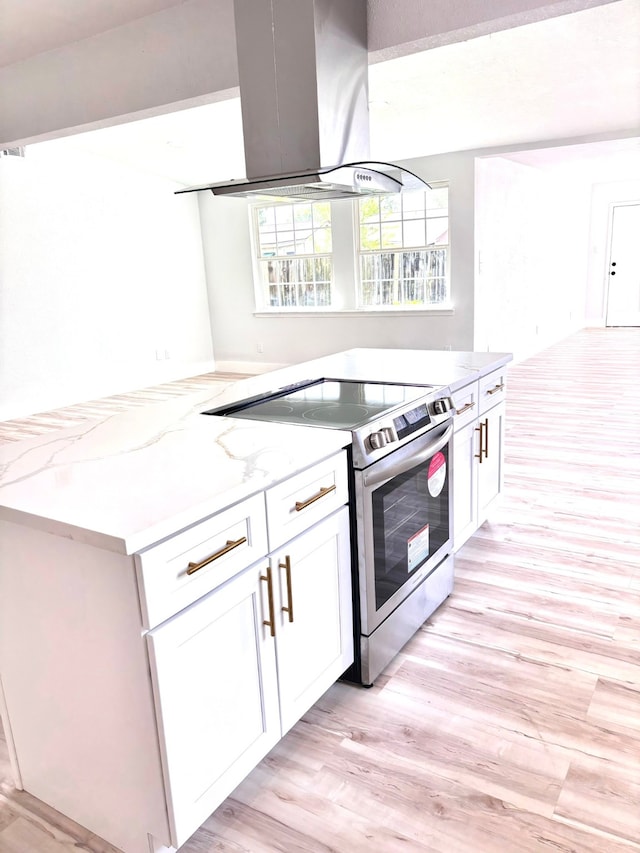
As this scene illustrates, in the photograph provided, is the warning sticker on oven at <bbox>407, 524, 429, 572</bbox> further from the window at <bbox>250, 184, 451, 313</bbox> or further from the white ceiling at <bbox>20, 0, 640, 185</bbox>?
the window at <bbox>250, 184, 451, 313</bbox>

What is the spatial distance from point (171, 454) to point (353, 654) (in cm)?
88

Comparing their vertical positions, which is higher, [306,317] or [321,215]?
[321,215]

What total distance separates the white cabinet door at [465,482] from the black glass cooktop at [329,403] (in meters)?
0.37

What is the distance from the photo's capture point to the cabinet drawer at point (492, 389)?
9.34ft

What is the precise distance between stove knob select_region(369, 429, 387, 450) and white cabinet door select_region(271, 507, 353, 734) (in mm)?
204

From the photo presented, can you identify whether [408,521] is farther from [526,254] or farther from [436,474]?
[526,254]

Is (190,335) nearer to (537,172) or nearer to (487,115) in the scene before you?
(487,115)

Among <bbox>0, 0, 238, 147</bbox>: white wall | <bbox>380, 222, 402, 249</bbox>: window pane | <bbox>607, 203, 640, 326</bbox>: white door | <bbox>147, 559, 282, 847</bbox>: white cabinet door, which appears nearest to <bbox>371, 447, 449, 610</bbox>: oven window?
<bbox>147, 559, 282, 847</bbox>: white cabinet door

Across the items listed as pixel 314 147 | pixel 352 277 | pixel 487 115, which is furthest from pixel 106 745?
pixel 352 277

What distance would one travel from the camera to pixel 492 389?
2.96 meters

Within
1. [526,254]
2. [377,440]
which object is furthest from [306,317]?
[377,440]

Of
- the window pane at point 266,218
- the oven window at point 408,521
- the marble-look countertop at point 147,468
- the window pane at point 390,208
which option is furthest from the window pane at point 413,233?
the oven window at point 408,521

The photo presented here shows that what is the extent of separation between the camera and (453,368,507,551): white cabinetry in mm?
2643

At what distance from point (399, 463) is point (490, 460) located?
117cm
